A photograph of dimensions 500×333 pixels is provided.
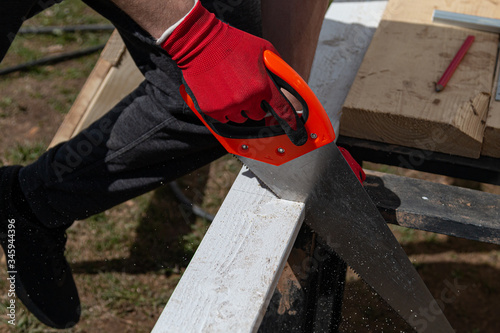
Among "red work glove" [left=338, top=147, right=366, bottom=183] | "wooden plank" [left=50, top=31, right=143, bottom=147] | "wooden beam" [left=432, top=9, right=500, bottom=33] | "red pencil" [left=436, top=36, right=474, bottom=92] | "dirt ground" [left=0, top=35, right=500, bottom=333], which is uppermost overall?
"wooden beam" [left=432, top=9, right=500, bottom=33]

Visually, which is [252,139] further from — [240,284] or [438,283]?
[438,283]

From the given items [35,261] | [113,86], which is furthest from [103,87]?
[35,261]

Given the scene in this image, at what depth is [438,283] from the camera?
9.05 ft

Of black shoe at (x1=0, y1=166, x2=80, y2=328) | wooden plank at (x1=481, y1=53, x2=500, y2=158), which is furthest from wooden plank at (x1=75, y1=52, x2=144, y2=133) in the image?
wooden plank at (x1=481, y1=53, x2=500, y2=158)

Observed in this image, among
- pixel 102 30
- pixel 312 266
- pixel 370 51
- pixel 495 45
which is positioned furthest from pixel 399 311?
pixel 102 30

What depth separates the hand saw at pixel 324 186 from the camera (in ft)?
4.11

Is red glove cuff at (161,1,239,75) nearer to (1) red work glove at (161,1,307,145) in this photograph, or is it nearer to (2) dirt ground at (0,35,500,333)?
(1) red work glove at (161,1,307,145)

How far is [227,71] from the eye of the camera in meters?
Result: 1.24

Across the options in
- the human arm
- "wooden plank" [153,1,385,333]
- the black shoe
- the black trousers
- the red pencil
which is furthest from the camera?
the black shoe

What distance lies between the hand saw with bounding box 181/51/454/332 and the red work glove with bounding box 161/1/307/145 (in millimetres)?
34

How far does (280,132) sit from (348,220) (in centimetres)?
36

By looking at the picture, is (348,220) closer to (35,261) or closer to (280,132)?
(280,132)

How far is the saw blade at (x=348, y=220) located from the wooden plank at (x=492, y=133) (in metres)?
0.56

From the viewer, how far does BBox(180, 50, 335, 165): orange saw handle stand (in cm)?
120
